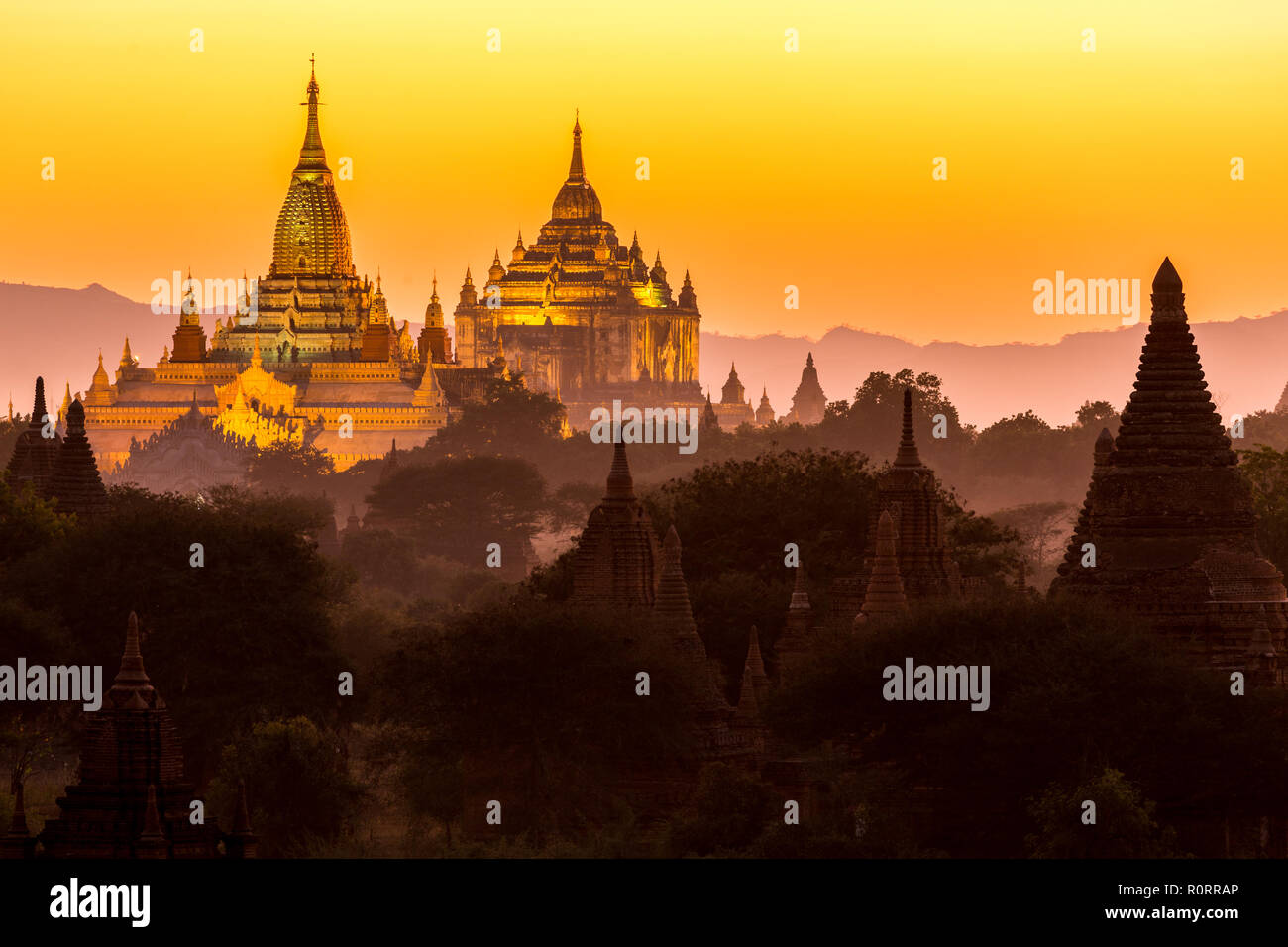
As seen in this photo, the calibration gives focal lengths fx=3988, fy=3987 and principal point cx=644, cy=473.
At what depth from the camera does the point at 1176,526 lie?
2500 inches

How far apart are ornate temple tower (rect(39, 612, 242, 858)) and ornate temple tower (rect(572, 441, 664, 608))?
18307 millimetres

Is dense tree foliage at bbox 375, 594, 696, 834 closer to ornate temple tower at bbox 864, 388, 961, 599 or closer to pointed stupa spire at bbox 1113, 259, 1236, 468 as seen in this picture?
ornate temple tower at bbox 864, 388, 961, 599

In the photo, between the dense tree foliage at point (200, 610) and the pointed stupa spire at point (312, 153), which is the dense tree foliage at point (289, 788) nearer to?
the dense tree foliage at point (200, 610)

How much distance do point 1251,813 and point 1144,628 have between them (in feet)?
18.1

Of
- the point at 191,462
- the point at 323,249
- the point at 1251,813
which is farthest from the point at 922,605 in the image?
the point at 323,249

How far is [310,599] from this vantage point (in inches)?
2884

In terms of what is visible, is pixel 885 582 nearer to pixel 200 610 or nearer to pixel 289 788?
pixel 289 788

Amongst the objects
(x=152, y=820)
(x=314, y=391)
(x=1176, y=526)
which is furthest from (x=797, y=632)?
(x=314, y=391)

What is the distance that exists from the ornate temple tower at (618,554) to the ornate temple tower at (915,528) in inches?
156

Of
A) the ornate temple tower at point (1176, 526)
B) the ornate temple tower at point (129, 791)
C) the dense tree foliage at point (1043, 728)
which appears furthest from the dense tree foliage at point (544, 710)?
the ornate temple tower at point (129, 791)
